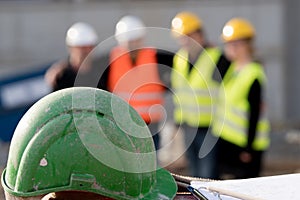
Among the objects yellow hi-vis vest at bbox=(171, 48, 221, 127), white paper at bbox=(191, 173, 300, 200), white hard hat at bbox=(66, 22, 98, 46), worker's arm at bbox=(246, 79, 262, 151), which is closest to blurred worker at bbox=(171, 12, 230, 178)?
yellow hi-vis vest at bbox=(171, 48, 221, 127)

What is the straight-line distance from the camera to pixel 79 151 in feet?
8.65

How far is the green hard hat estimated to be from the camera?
264 centimetres

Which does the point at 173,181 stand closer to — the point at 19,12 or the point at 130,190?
the point at 130,190

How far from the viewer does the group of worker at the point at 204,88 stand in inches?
295

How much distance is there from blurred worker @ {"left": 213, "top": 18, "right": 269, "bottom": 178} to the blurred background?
4.46 meters

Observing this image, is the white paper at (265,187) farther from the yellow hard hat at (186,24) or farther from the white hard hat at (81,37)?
the white hard hat at (81,37)

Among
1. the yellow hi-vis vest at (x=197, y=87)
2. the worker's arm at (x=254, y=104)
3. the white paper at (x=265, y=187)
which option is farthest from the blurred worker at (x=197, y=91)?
the white paper at (x=265, y=187)

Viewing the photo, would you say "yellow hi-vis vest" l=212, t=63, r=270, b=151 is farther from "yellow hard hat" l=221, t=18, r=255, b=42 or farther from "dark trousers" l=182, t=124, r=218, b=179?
"yellow hard hat" l=221, t=18, r=255, b=42

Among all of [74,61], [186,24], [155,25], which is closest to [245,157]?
[186,24]

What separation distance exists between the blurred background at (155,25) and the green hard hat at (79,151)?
934 centimetres

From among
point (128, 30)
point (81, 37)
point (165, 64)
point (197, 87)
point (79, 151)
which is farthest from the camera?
point (128, 30)

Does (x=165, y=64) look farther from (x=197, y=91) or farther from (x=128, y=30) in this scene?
(x=128, y=30)

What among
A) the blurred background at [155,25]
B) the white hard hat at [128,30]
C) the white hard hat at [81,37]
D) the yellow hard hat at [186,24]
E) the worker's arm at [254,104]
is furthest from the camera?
the blurred background at [155,25]

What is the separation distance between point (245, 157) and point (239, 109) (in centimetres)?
40
